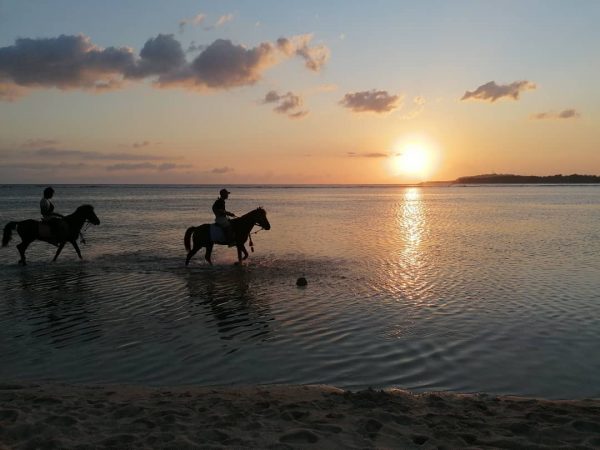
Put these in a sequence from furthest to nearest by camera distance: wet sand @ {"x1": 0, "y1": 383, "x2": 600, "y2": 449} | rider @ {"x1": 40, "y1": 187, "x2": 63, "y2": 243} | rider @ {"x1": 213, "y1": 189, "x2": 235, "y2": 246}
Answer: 1. rider @ {"x1": 40, "y1": 187, "x2": 63, "y2": 243}
2. rider @ {"x1": 213, "y1": 189, "x2": 235, "y2": 246}
3. wet sand @ {"x1": 0, "y1": 383, "x2": 600, "y2": 449}

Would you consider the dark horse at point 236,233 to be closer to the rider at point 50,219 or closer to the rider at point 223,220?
the rider at point 223,220

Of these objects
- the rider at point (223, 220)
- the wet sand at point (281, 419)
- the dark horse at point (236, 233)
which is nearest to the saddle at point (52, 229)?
the dark horse at point (236, 233)

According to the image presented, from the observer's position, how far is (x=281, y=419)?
5.33m

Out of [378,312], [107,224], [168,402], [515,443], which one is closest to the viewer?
[515,443]

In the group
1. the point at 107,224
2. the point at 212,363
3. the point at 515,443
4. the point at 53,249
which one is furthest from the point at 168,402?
the point at 107,224

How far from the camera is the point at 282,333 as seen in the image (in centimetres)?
895

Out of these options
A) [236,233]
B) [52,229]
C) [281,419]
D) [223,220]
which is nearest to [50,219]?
[52,229]

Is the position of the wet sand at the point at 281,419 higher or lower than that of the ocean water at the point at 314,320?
higher

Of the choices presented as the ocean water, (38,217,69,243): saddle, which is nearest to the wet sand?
the ocean water

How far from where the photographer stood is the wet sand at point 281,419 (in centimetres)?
476

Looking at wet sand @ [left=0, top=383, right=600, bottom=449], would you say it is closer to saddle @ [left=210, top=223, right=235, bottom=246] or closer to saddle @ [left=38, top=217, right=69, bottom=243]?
saddle @ [left=210, top=223, right=235, bottom=246]

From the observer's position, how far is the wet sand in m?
4.76

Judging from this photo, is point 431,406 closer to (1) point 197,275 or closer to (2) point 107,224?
(1) point 197,275

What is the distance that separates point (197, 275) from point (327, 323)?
6752 millimetres
